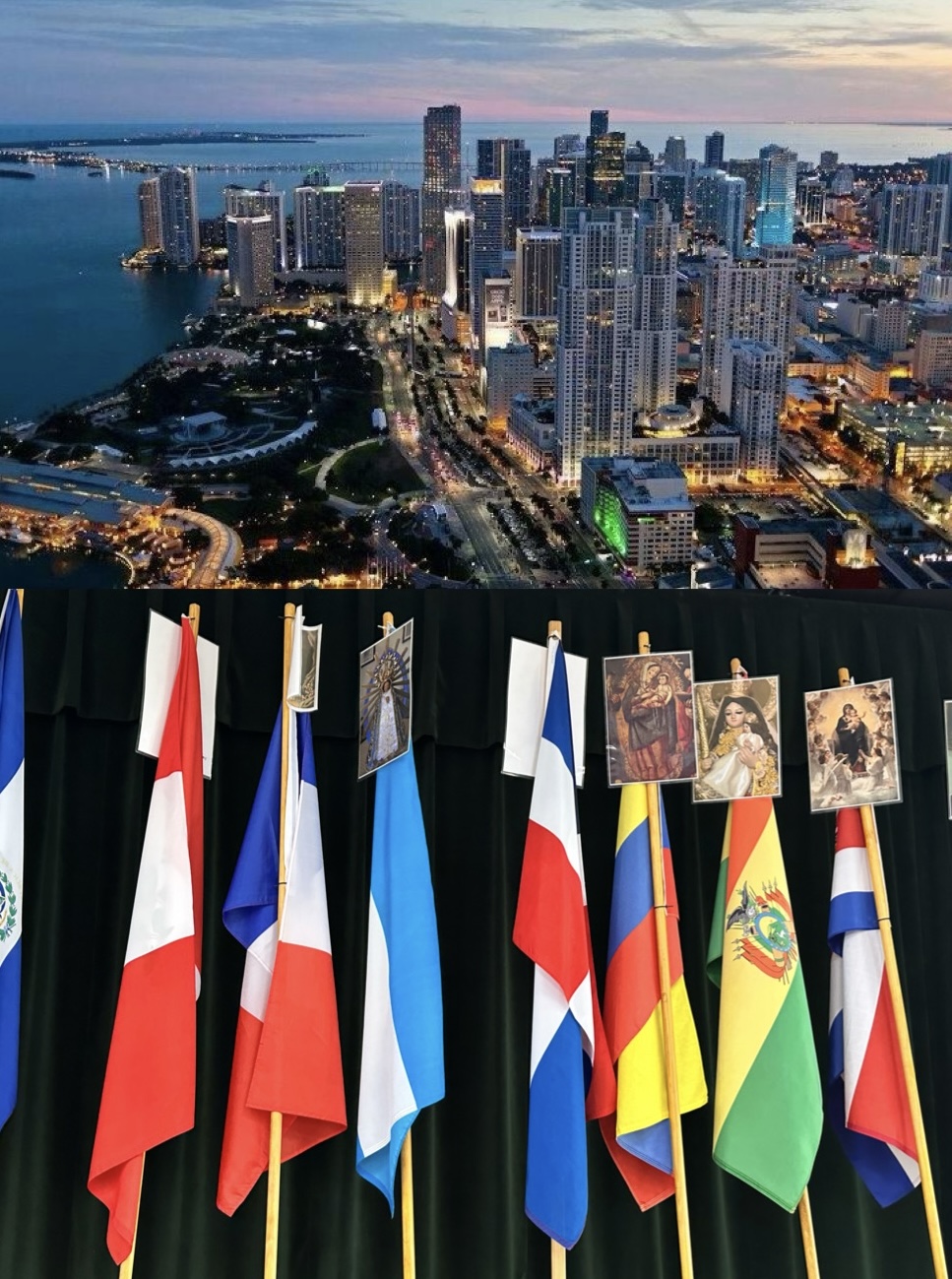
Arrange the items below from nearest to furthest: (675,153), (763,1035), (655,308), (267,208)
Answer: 1. (763,1035)
2. (675,153)
3. (267,208)
4. (655,308)

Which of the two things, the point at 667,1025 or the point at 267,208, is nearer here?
the point at 667,1025

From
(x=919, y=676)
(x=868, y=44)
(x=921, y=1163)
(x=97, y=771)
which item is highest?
(x=868, y=44)

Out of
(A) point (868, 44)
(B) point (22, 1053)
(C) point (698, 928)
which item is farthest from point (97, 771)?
(A) point (868, 44)

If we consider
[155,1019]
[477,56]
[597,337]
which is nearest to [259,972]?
[155,1019]

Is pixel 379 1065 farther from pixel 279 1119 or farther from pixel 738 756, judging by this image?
pixel 738 756

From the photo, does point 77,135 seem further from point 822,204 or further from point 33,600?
point 822,204

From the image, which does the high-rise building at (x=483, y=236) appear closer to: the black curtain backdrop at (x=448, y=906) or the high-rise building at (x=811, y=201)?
the high-rise building at (x=811, y=201)
